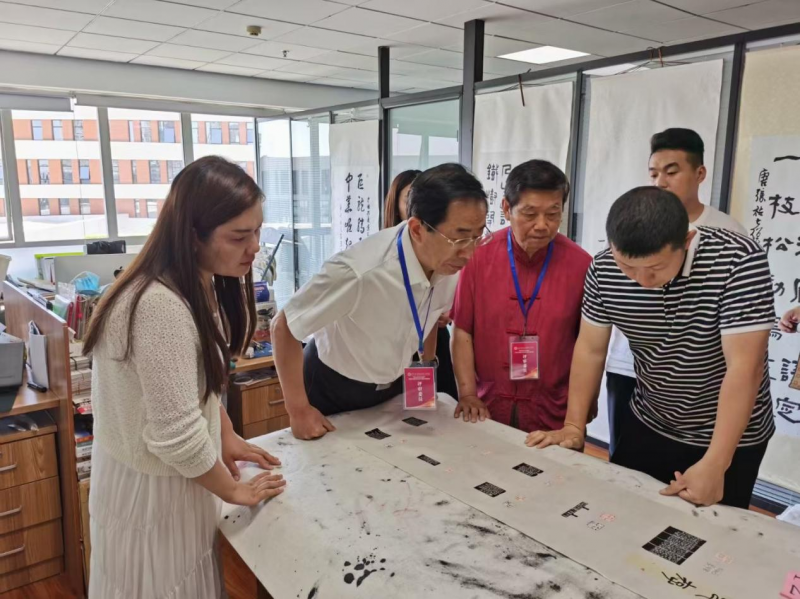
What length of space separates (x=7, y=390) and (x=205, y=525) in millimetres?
1474

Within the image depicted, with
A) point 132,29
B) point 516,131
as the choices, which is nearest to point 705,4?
point 516,131

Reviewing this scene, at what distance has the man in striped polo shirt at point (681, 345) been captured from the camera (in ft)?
3.69

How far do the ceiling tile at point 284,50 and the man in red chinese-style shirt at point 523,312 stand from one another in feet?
11.1

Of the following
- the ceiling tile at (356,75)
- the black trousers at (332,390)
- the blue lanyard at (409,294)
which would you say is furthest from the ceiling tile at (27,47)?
the blue lanyard at (409,294)

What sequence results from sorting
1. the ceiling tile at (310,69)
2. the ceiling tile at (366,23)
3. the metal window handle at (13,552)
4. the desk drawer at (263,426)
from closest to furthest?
the metal window handle at (13,552), the desk drawer at (263,426), the ceiling tile at (366,23), the ceiling tile at (310,69)

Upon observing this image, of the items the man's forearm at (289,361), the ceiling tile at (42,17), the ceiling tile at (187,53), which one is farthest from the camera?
the ceiling tile at (187,53)

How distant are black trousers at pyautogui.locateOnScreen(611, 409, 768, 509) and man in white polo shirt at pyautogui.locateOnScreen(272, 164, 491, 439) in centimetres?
58

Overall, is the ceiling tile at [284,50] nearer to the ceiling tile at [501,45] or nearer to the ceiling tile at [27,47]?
the ceiling tile at [501,45]

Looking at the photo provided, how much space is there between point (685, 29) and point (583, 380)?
3531 mm

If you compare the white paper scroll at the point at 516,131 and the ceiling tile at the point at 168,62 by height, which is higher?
the ceiling tile at the point at 168,62

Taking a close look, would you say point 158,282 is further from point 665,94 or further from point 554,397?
point 665,94

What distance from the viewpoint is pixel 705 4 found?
133 inches

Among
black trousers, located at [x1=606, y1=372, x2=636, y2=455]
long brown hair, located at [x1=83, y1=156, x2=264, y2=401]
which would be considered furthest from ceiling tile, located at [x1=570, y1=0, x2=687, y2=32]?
long brown hair, located at [x1=83, y1=156, x2=264, y2=401]

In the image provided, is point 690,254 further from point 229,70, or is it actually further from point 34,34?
point 229,70
